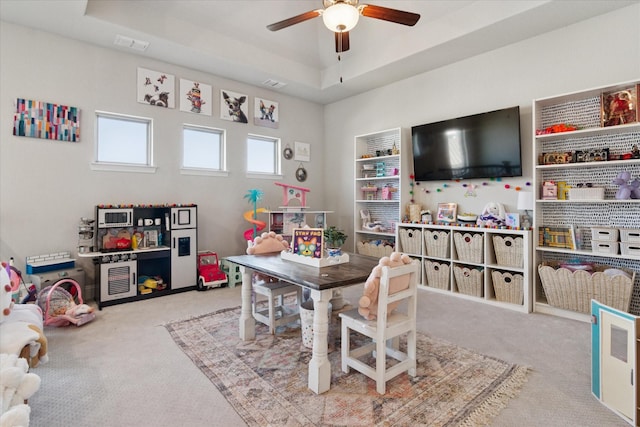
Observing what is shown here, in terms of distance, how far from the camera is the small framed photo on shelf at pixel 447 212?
4337 millimetres

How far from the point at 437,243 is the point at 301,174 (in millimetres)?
2746

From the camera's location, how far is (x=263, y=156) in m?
5.52

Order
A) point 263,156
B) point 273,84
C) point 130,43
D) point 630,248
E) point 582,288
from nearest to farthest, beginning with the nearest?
point 630,248
point 582,288
point 130,43
point 273,84
point 263,156

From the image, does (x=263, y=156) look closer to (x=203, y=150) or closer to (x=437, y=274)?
(x=203, y=150)

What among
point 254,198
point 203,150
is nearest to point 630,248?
point 254,198

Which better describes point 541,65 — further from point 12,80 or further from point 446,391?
point 12,80

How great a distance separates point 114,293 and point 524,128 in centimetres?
500

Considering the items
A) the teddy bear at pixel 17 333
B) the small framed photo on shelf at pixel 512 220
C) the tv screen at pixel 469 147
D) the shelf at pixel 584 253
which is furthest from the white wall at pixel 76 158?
the shelf at pixel 584 253

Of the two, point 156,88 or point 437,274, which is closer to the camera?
point 437,274

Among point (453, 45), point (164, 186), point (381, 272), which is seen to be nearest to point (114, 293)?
point (164, 186)

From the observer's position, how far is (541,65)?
12.0ft

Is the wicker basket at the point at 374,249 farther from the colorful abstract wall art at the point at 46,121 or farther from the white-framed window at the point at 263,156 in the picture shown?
the colorful abstract wall art at the point at 46,121

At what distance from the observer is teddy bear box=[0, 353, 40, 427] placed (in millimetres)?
1268

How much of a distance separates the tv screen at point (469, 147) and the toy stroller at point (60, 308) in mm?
4203
